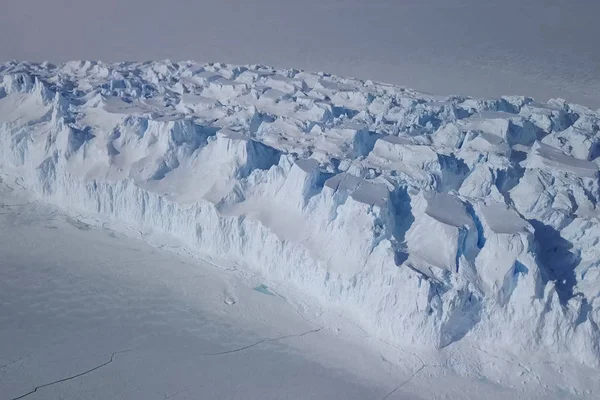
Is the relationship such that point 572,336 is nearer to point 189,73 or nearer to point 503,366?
point 503,366

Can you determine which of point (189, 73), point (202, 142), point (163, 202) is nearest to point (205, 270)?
point (163, 202)

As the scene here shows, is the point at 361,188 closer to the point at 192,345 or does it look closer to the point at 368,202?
the point at 368,202

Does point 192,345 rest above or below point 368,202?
below

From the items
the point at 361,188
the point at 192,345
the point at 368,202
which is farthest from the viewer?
the point at 361,188

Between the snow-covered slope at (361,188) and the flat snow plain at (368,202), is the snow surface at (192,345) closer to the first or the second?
the flat snow plain at (368,202)

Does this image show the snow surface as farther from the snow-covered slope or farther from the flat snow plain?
the snow-covered slope

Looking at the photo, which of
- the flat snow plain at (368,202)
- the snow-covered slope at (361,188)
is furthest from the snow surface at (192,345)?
the snow-covered slope at (361,188)

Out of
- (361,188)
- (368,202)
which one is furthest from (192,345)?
(361,188)

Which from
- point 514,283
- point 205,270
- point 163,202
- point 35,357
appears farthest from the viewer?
point 163,202
